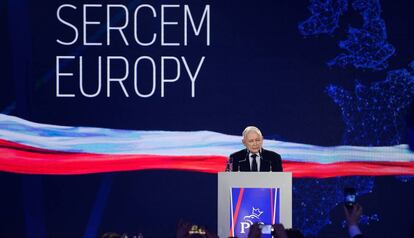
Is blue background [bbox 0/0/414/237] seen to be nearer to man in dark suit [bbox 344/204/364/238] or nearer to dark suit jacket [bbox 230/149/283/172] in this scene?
dark suit jacket [bbox 230/149/283/172]

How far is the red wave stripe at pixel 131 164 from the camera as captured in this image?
8.74m

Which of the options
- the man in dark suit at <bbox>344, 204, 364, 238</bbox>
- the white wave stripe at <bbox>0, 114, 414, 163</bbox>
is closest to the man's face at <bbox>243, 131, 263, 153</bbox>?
the white wave stripe at <bbox>0, 114, 414, 163</bbox>

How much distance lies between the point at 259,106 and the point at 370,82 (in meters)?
1.12

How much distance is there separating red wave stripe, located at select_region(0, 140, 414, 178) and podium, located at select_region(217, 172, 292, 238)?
3198 millimetres

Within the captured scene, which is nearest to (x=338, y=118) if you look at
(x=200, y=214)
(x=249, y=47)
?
(x=249, y=47)

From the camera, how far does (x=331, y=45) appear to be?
8789 millimetres

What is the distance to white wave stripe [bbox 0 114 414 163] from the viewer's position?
8742mm

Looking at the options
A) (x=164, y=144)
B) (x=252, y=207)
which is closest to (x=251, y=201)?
(x=252, y=207)

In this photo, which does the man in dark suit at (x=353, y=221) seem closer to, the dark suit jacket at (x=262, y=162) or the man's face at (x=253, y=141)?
the dark suit jacket at (x=262, y=162)

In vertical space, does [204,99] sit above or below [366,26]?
below

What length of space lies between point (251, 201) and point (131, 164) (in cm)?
348

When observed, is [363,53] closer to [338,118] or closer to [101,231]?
[338,118]

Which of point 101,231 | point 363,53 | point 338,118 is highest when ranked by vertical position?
point 363,53

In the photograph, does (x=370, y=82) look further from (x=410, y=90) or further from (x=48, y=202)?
(x=48, y=202)
